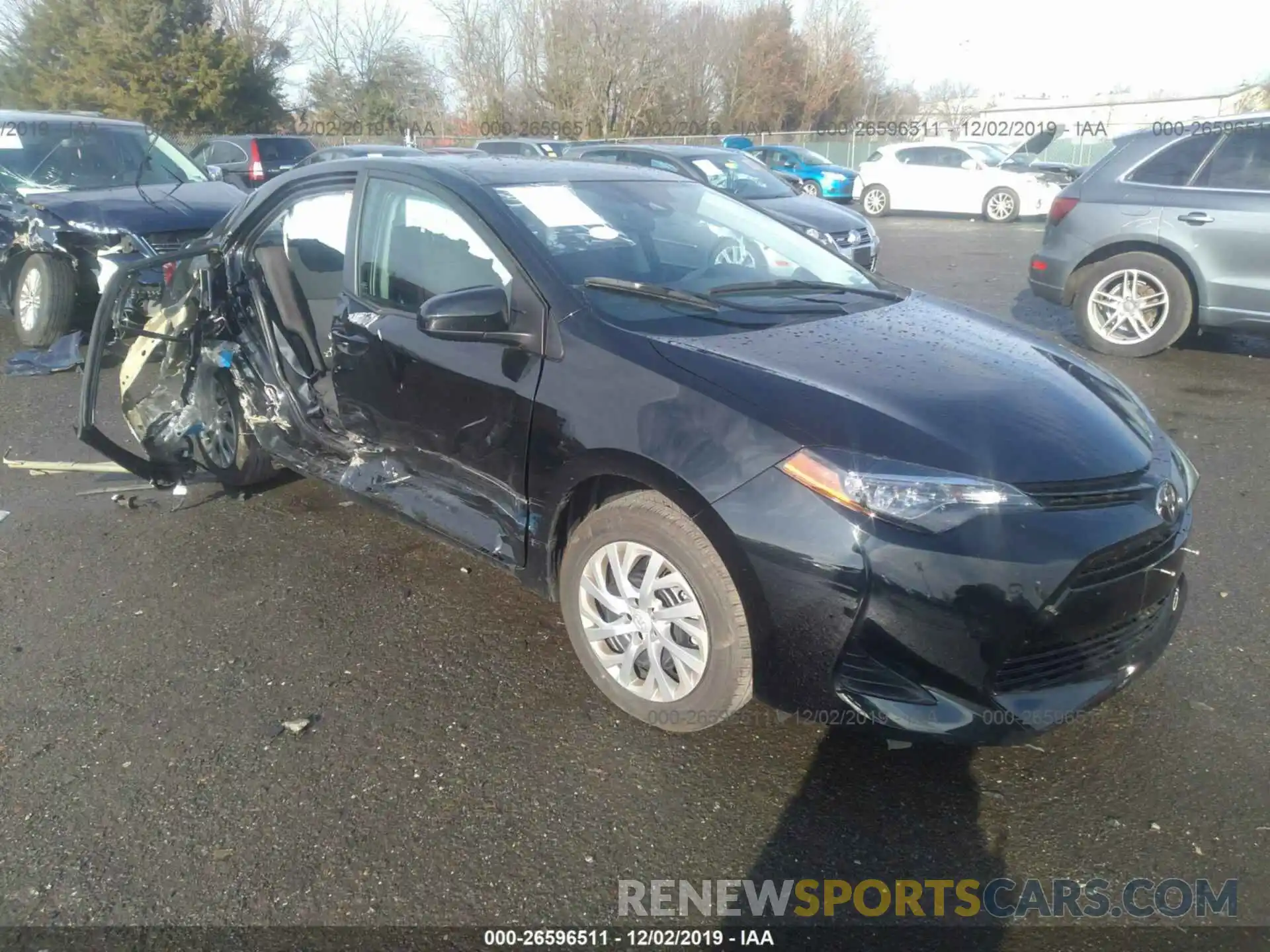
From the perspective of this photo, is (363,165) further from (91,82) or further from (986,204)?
(91,82)

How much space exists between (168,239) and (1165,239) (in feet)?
24.6

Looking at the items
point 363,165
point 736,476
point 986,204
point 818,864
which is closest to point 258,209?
point 363,165

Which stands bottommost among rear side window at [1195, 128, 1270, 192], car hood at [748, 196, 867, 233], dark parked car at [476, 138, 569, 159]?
car hood at [748, 196, 867, 233]

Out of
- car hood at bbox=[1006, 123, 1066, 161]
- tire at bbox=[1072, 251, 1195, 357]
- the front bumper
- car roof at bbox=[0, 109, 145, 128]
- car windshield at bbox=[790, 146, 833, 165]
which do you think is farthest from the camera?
car windshield at bbox=[790, 146, 833, 165]

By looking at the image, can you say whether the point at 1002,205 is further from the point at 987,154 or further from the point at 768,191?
the point at 768,191

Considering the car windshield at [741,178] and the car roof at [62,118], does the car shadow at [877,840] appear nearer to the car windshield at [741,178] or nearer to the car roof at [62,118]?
the car windshield at [741,178]

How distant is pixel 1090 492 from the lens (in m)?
2.58

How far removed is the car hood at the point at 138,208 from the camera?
7.31 metres

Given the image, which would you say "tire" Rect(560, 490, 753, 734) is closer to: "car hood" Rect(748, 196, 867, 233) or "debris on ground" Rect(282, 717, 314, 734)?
"debris on ground" Rect(282, 717, 314, 734)

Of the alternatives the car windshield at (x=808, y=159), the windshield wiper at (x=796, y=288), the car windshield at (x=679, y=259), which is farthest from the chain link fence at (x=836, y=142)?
the windshield wiper at (x=796, y=288)

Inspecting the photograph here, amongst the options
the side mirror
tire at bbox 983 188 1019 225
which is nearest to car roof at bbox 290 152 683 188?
the side mirror

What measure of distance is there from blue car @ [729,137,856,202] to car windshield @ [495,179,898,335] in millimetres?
18527

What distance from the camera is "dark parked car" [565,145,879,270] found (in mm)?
9859

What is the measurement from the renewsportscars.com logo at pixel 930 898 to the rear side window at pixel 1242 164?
602 cm
